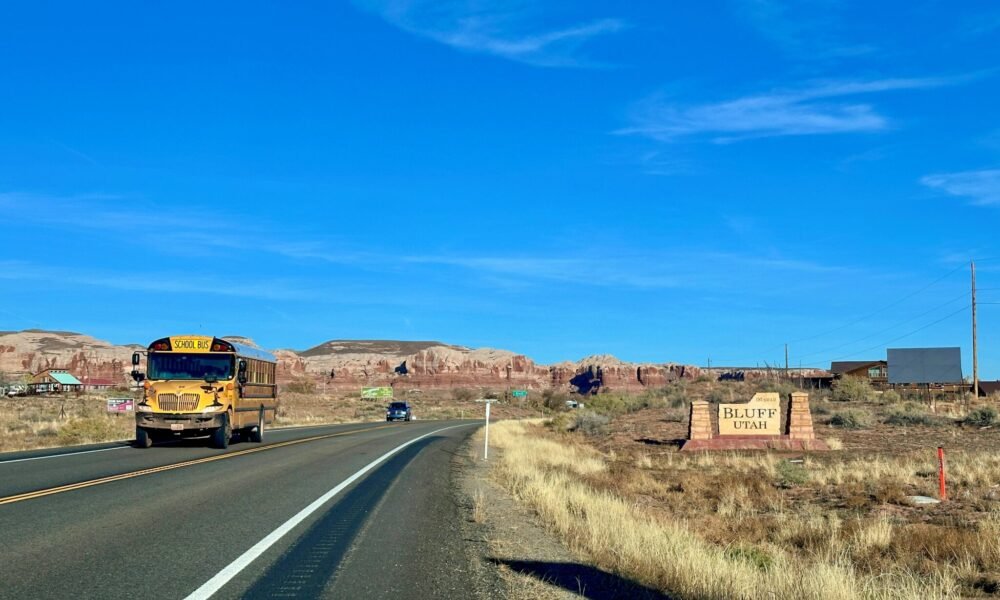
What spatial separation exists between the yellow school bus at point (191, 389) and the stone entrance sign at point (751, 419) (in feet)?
54.2

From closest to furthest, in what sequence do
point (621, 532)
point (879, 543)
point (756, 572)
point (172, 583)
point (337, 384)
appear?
point (172, 583)
point (756, 572)
point (621, 532)
point (879, 543)
point (337, 384)

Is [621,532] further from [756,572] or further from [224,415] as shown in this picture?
[224,415]

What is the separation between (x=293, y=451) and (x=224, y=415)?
2253 millimetres

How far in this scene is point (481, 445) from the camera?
33156 mm

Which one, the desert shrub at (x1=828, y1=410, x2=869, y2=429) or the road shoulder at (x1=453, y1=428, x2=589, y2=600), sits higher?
the road shoulder at (x1=453, y1=428, x2=589, y2=600)

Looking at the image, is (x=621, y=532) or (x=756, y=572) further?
(x=621, y=532)

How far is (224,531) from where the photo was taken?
10148 mm

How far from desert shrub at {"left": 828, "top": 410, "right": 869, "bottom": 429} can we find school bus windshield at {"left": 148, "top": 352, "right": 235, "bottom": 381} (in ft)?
90.3

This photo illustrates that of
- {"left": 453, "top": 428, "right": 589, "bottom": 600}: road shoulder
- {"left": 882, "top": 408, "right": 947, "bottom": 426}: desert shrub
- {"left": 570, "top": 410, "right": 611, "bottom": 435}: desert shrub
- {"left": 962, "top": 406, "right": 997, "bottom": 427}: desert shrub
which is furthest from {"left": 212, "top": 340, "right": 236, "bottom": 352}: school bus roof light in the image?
{"left": 962, "top": 406, "right": 997, "bottom": 427}: desert shrub

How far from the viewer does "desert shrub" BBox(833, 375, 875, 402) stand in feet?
181

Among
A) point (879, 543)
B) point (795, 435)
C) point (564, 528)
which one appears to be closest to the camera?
point (564, 528)

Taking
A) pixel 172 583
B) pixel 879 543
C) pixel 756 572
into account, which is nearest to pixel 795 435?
pixel 879 543

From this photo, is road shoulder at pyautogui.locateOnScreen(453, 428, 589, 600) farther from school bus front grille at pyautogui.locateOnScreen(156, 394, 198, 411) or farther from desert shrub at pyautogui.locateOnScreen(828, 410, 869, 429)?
desert shrub at pyautogui.locateOnScreen(828, 410, 869, 429)

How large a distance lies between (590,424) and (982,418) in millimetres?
18777
